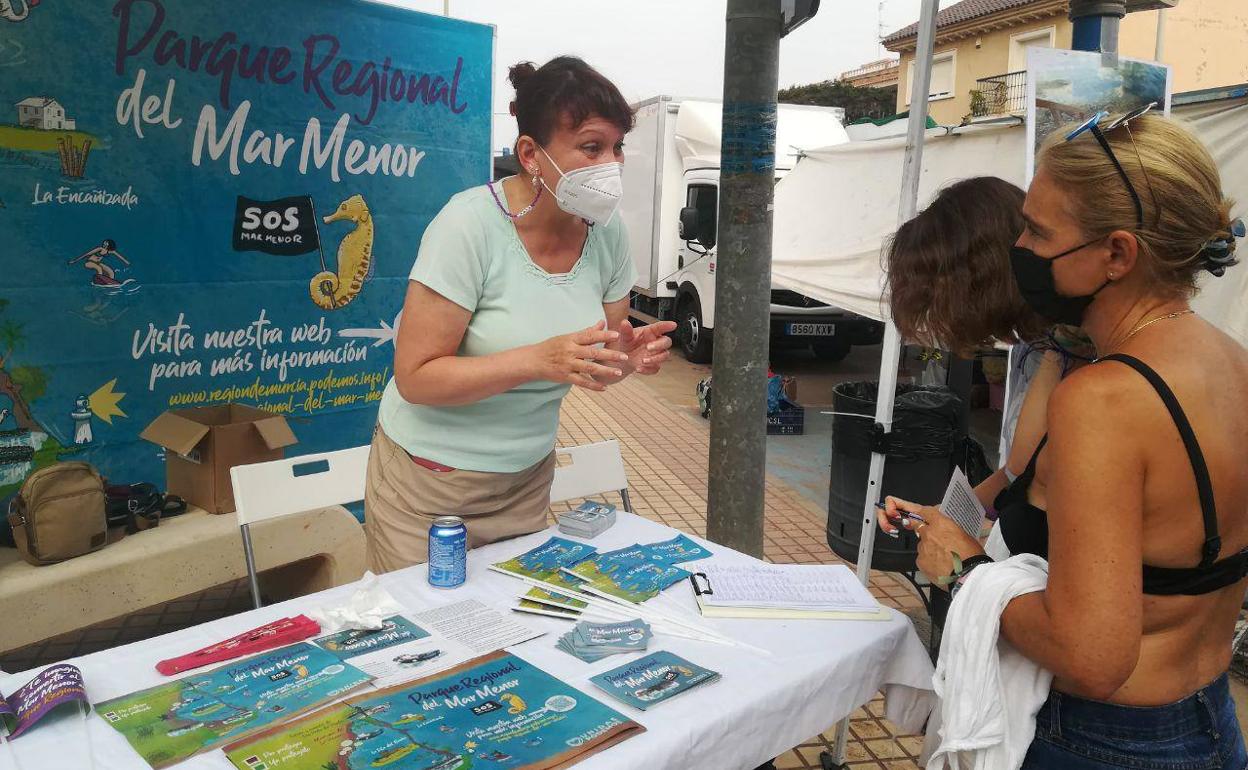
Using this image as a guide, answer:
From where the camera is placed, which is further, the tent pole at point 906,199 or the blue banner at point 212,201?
the blue banner at point 212,201

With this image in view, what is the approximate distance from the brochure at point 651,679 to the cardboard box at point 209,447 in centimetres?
228

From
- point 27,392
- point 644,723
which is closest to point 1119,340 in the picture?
point 644,723

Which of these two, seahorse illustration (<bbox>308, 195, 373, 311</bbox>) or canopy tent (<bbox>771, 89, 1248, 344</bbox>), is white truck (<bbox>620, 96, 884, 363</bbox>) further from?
seahorse illustration (<bbox>308, 195, 373, 311</bbox>)

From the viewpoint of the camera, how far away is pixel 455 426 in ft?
6.55

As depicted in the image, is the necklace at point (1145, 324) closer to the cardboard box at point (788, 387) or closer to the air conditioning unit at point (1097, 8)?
the air conditioning unit at point (1097, 8)

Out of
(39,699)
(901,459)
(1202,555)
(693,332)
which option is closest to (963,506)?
(1202,555)

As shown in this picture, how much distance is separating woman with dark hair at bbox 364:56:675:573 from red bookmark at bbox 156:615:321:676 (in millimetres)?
423

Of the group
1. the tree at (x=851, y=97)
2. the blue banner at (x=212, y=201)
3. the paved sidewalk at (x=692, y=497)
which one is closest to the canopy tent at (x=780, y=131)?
the paved sidewalk at (x=692, y=497)

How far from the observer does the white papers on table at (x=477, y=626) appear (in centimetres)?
A: 163

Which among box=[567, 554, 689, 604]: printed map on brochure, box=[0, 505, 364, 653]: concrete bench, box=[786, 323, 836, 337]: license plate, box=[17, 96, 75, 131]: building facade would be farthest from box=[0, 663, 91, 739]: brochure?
box=[786, 323, 836, 337]: license plate

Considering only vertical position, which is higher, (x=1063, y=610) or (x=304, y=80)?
(x=304, y=80)

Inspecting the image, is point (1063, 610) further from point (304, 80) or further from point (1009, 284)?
point (304, 80)

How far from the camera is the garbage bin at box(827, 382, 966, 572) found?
3717mm

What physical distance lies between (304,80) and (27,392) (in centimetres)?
176
